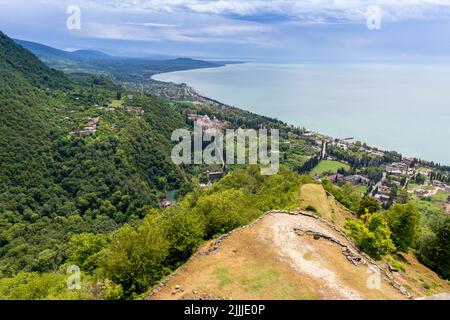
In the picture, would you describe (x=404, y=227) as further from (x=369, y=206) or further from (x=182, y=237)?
(x=182, y=237)

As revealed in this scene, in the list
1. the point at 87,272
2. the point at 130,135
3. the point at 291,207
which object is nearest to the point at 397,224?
the point at 291,207

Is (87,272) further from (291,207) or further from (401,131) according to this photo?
(401,131)

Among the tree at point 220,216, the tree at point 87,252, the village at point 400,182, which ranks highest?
the tree at point 220,216

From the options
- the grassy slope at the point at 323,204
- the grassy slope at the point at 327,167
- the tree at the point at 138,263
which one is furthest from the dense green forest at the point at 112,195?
the grassy slope at the point at 327,167

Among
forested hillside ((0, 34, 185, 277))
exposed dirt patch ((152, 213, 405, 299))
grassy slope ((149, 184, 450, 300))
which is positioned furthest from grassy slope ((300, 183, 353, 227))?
forested hillside ((0, 34, 185, 277))

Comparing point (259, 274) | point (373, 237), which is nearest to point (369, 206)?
point (373, 237)

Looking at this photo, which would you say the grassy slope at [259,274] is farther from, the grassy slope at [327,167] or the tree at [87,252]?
the grassy slope at [327,167]

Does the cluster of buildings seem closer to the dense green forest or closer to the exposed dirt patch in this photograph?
the dense green forest
